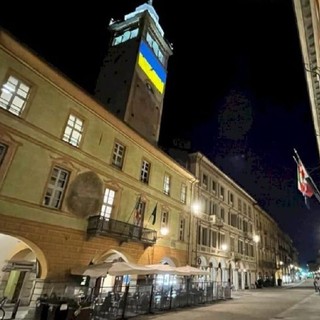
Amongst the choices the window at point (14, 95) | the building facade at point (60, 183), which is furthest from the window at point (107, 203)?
the window at point (14, 95)

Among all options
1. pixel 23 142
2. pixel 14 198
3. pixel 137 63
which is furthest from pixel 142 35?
pixel 14 198

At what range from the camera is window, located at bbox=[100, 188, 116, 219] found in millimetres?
18047

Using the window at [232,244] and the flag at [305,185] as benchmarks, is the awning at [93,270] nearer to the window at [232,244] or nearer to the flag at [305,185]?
the flag at [305,185]

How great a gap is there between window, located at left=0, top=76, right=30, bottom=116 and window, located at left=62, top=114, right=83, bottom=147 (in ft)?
9.45

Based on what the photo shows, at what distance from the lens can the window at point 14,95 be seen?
13484 mm

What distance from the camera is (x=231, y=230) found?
3869 centimetres

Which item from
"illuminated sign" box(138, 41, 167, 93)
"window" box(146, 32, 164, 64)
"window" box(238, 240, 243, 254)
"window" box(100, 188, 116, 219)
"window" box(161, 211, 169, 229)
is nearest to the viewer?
"window" box(100, 188, 116, 219)

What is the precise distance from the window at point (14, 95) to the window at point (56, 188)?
12.5 feet

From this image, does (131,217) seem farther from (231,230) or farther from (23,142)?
(231,230)

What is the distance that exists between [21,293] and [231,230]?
29.1 m

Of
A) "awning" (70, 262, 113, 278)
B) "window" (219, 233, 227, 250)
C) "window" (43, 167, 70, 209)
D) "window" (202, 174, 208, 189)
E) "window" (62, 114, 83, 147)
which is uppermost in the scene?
"window" (202, 174, 208, 189)

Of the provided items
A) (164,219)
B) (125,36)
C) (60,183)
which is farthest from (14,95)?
(125,36)

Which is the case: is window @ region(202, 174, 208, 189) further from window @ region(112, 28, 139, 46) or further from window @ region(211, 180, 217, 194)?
window @ region(112, 28, 139, 46)

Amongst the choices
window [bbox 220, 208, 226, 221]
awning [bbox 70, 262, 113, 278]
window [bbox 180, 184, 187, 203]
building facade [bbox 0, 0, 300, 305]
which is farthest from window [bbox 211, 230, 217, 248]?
awning [bbox 70, 262, 113, 278]
